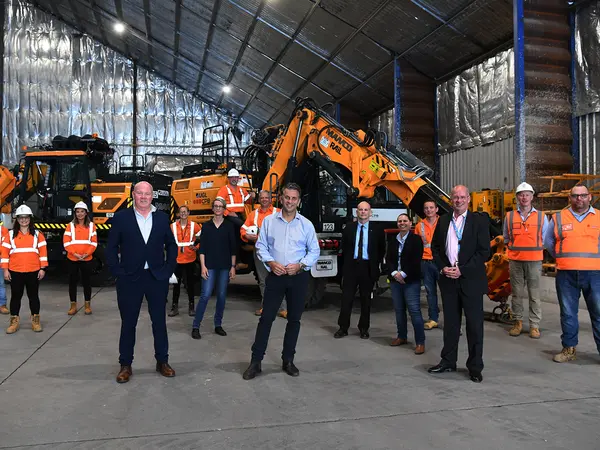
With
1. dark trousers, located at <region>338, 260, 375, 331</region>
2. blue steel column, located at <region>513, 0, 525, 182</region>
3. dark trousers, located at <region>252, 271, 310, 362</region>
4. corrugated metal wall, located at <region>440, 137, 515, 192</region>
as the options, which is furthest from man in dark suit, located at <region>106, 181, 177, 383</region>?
corrugated metal wall, located at <region>440, 137, 515, 192</region>

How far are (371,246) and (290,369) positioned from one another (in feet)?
7.06

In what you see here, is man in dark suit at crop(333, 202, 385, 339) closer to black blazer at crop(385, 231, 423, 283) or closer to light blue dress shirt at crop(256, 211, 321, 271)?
black blazer at crop(385, 231, 423, 283)

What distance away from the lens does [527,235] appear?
7.06 m

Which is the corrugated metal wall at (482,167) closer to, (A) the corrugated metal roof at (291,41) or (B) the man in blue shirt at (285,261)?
(A) the corrugated metal roof at (291,41)

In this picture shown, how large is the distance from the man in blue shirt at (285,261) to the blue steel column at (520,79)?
6471 millimetres

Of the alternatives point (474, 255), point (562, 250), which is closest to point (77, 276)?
point (474, 255)

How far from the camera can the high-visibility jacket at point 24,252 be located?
746 centimetres

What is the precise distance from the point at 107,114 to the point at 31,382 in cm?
2109

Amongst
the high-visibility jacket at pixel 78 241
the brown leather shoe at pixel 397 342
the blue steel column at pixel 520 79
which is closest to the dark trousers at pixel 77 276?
the high-visibility jacket at pixel 78 241

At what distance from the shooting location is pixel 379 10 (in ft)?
41.5

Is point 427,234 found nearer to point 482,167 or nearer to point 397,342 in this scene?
point 397,342

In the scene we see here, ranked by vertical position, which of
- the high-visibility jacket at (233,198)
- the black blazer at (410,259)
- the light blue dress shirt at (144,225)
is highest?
the high-visibility jacket at (233,198)

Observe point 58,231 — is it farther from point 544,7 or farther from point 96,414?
point 544,7

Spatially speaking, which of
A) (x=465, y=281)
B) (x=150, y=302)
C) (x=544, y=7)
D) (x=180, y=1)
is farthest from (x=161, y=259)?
(x=180, y=1)
